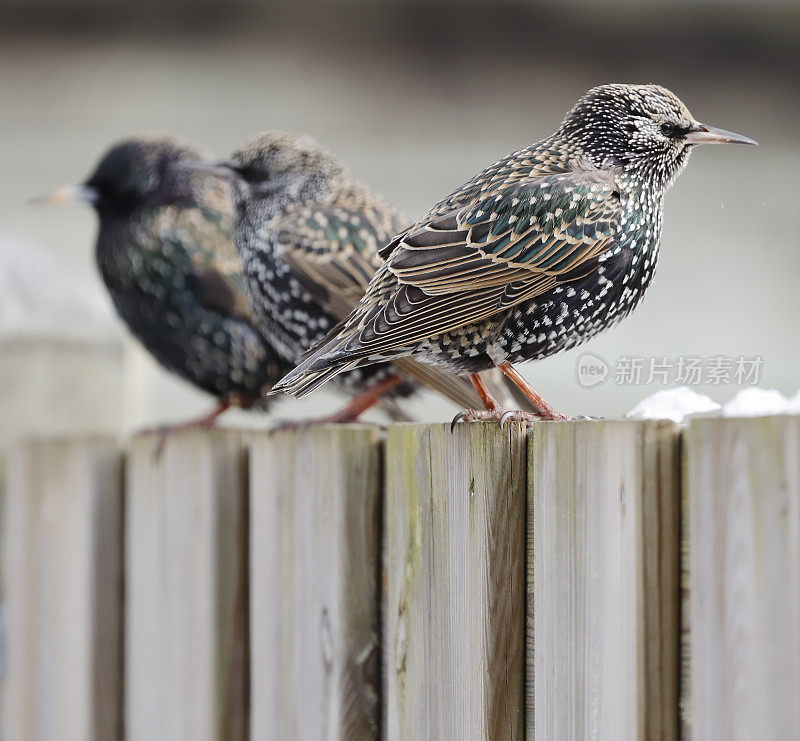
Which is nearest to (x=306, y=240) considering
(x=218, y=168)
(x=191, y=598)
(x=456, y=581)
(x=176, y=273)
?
(x=218, y=168)

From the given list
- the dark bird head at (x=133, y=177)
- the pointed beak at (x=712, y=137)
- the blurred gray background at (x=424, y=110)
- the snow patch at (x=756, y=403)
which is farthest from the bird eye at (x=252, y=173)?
the snow patch at (x=756, y=403)

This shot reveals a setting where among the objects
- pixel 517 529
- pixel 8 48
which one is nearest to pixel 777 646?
pixel 517 529

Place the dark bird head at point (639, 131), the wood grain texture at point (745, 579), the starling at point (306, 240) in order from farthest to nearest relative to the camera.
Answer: the starling at point (306, 240), the dark bird head at point (639, 131), the wood grain texture at point (745, 579)

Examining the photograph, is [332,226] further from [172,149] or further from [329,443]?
[172,149]

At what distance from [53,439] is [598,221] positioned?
1.76 m

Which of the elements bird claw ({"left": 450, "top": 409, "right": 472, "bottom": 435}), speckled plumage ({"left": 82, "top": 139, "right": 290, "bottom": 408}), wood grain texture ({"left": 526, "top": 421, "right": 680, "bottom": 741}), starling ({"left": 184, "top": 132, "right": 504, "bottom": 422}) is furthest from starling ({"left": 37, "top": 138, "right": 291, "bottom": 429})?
wood grain texture ({"left": 526, "top": 421, "right": 680, "bottom": 741})

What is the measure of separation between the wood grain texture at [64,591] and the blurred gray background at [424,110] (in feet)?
3.10

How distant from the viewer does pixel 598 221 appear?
1.60 m

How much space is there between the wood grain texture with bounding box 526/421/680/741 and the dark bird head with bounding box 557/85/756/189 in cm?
39

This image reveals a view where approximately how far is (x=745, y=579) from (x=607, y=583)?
0.67ft

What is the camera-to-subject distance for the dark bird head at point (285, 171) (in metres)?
2.54

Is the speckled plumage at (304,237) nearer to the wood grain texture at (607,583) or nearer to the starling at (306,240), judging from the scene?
the starling at (306,240)

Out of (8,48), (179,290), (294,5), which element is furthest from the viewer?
(8,48)

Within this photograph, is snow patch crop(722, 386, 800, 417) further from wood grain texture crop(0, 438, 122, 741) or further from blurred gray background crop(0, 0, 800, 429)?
wood grain texture crop(0, 438, 122, 741)
